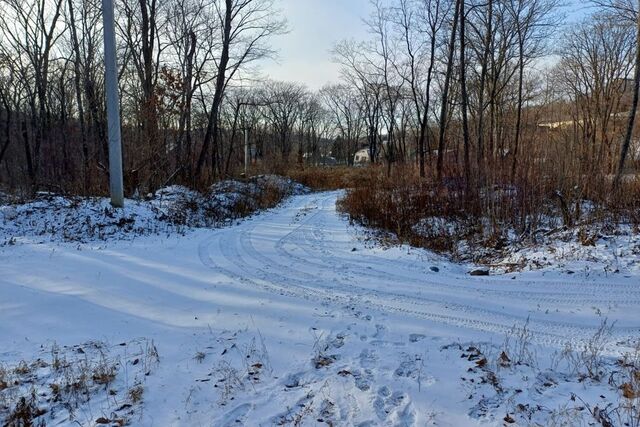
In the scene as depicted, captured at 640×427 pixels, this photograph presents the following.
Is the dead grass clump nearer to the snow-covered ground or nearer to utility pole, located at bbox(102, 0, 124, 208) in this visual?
utility pole, located at bbox(102, 0, 124, 208)

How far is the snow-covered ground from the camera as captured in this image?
9.53 ft

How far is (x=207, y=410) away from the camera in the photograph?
2891mm

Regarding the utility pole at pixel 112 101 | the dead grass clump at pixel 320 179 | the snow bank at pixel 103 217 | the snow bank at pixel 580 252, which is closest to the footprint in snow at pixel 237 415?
the snow bank at pixel 580 252

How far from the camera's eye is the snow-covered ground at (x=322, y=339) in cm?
291

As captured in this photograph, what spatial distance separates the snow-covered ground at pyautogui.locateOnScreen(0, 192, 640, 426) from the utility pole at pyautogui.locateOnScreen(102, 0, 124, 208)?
323cm

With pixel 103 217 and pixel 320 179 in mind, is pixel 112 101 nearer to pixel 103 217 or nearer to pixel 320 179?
pixel 103 217

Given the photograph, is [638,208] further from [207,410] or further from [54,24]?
[54,24]

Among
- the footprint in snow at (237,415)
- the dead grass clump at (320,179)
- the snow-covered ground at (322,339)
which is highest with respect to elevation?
the dead grass clump at (320,179)

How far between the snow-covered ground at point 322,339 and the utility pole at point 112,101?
10.6 feet

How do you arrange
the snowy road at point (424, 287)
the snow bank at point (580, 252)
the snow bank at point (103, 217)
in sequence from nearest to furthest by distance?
1. the snowy road at point (424, 287)
2. the snow bank at point (580, 252)
3. the snow bank at point (103, 217)

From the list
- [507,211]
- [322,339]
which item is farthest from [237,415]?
[507,211]

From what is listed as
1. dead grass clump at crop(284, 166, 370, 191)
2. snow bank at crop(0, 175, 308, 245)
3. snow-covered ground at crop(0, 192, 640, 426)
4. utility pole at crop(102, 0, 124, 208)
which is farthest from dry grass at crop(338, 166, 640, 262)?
dead grass clump at crop(284, 166, 370, 191)

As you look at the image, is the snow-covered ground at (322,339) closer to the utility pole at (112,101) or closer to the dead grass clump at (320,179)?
the utility pole at (112,101)

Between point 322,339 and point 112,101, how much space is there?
28.7 ft
